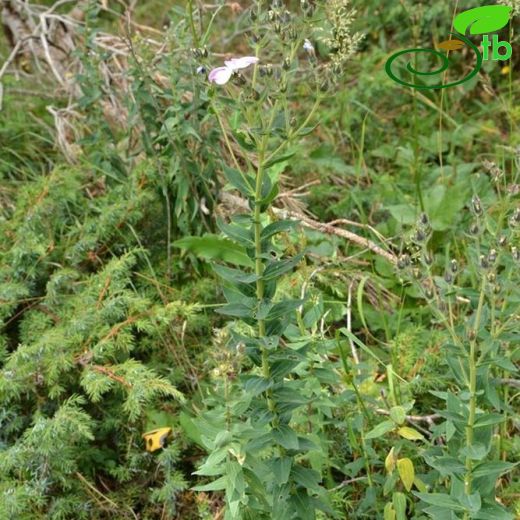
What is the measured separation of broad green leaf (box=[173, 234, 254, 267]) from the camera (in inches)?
109

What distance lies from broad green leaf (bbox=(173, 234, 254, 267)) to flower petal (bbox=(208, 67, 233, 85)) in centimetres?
119

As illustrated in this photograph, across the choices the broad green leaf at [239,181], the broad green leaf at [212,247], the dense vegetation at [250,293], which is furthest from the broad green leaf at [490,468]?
the broad green leaf at [212,247]

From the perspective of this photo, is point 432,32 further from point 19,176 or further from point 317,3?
point 317,3

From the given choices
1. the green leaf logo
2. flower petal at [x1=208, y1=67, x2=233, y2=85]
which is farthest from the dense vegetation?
the green leaf logo

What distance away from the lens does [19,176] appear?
3.44m

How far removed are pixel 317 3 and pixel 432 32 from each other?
241 cm

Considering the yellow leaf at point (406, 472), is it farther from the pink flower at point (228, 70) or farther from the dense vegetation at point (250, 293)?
the pink flower at point (228, 70)

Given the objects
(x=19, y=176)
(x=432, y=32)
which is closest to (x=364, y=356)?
(x=19, y=176)

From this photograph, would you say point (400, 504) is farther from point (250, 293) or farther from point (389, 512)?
point (250, 293)

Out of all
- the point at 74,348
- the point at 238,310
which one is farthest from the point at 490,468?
the point at 74,348

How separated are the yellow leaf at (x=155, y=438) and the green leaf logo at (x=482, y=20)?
1.80m

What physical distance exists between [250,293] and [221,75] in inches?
18.6

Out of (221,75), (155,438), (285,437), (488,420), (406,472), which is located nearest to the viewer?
(221,75)

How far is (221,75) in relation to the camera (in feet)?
5.20
